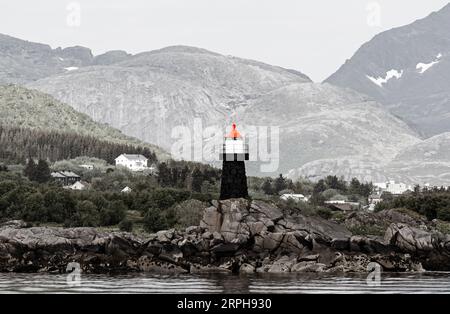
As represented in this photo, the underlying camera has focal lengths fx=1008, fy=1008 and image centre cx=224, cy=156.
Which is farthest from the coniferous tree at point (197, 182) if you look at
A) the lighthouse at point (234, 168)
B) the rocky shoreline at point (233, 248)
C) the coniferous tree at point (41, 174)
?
the rocky shoreline at point (233, 248)

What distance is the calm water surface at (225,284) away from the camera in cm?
5950

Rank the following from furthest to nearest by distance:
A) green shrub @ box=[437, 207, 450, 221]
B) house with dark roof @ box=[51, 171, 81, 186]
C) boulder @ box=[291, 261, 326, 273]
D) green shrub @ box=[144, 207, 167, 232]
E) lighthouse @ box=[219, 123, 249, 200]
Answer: house with dark roof @ box=[51, 171, 81, 186] → green shrub @ box=[437, 207, 450, 221] → green shrub @ box=[144, 207, 167, 232] → lighthouse @ box=[219, 123, 249, 200] → boulder @ box=[291, 261, 326, 273]

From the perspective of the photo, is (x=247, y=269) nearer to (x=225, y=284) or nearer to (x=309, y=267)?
(x=309, y=267)

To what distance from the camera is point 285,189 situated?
614 ft

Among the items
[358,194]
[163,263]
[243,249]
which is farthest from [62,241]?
[358,194]

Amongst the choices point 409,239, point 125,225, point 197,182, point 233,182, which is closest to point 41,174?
point 197,182

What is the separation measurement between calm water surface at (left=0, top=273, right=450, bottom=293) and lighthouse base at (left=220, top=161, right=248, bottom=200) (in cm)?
1651

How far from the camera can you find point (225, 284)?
6456 centimetres

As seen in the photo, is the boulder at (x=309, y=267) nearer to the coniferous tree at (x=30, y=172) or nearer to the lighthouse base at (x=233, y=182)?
the lighthouse base at (x=233, y=182)

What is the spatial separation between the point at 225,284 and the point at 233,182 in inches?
1019

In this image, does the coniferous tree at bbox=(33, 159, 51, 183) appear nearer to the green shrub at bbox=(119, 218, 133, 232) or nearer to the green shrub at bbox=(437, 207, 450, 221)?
the green shrub at bbox=(119, 218, 133, 232)

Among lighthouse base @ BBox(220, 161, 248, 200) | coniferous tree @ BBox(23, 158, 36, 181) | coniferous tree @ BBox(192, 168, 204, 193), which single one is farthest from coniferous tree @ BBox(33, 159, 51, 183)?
lighthouse base @ BBox(220, 161, 248, 200)

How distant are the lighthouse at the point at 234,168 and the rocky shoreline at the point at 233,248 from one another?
3.63m

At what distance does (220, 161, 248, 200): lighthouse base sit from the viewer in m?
89.5
